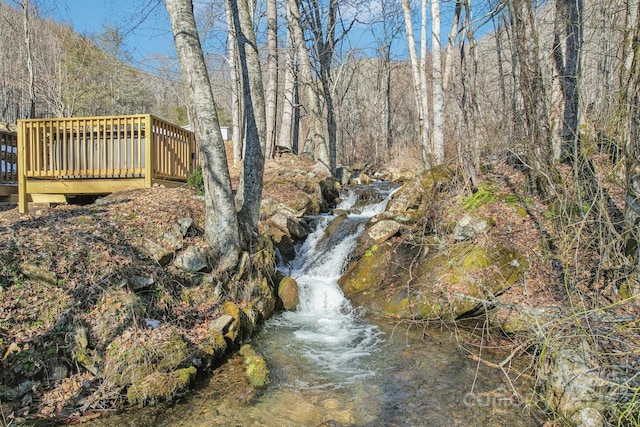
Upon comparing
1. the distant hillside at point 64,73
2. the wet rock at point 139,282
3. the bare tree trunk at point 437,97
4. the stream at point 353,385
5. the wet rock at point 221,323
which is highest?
the distant hillside at point 64,73

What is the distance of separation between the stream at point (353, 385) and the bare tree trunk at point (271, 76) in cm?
1009

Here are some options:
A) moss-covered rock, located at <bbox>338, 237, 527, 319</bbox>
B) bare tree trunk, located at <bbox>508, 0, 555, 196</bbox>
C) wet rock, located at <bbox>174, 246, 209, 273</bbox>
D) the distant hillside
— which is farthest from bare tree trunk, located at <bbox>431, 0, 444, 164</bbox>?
the distant hillside

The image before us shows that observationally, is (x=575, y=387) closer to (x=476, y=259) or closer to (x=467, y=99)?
(x=476, y=259)

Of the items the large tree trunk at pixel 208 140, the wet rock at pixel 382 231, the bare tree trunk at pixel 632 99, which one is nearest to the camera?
Answer: the bare tree trunk at pixel 632 99

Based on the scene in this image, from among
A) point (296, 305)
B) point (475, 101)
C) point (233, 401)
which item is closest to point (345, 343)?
point (296, 305)

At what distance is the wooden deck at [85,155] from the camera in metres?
8.16

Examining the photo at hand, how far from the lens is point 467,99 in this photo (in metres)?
8.51

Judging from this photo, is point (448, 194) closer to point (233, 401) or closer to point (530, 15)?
point (530, 15)

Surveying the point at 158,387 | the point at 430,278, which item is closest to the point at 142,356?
the point at 158,387

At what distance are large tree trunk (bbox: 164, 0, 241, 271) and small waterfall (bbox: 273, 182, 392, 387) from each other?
65.3 inches

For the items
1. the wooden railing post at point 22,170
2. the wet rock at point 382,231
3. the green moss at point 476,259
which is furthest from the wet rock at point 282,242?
the wooden railing post at point 22,170

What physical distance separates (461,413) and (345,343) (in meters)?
2.21

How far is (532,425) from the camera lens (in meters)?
3.61

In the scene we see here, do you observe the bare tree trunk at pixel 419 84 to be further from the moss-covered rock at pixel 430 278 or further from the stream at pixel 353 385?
the stream at pixel 353 385
